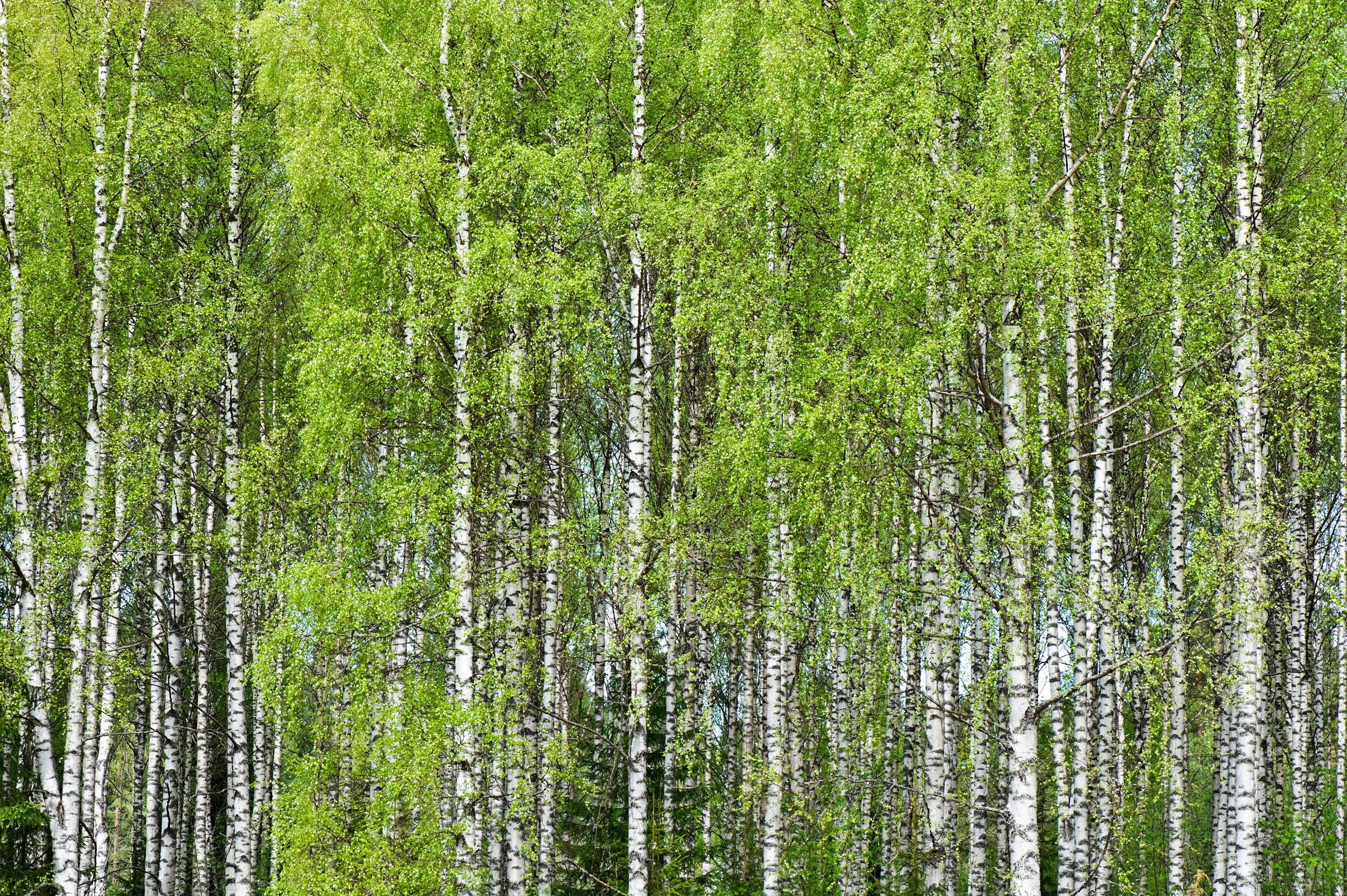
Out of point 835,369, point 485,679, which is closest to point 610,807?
point 485,679

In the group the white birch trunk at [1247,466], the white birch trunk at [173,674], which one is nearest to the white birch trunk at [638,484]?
the white birch trunk at [1247,466]

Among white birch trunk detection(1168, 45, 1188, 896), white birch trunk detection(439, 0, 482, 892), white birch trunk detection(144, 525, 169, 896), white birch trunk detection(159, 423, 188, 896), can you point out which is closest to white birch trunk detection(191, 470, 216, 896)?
white birch trunk detection(159, 423, 188, 896)

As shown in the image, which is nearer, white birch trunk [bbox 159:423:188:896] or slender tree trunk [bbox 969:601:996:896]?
slender tree trunk [bbox 969:601:996:896]

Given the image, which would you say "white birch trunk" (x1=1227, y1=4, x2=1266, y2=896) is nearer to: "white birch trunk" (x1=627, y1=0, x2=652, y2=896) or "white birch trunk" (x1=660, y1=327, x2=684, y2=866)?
"white birch trunk" (x1=660, y1=327, x2=684, y2=866)

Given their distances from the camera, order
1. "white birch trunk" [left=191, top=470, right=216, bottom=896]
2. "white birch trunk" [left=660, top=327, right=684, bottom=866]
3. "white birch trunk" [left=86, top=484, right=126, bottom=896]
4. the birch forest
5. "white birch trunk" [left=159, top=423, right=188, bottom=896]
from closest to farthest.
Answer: the birch forest → "white birch trunk" [left=660, top=327, right=684, bottom=866] → "white birch trunk" [left=86, top=484, right=126, bottom=896] → "white birch trunk" [left=159, top=423, right=188, bottom=896] → "white birch trunk" [left=191, top=470, right=216, bottom=896]

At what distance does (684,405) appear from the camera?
1753cm

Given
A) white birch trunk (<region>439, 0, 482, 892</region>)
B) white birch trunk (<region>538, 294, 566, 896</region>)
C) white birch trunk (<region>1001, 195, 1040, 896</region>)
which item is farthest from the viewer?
white birch trunk (<region>538, 294, 566, 896</region>)

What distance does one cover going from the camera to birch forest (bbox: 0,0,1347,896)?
10.6 m

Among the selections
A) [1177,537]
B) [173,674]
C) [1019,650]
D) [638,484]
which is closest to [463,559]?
[638,484]

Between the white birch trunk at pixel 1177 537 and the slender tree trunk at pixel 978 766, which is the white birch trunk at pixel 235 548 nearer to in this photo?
the slender tree trunk at pixel 978 766

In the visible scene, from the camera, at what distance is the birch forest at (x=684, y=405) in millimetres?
10633

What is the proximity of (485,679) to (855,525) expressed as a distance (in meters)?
3.85

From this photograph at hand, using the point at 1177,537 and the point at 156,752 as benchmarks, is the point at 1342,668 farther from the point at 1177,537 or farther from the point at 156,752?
the point at 156,752

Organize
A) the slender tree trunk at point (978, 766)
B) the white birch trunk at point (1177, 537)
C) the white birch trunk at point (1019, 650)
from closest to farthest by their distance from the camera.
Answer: the white birch trunk at point (1019, 650), the white birch trunk at point (1177, 537), the slender tree trunk at point (978, 766)
